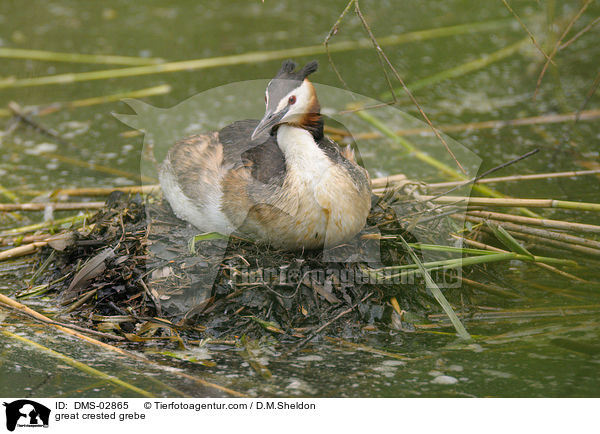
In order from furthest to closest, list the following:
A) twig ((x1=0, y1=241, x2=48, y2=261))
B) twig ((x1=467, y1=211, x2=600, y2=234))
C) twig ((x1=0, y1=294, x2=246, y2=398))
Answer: twig ((x1=0, y1=241, x2=48, y2=261)), twig ((x1=467, y1=211, x2=600, y2=234)), twig ((x1=0, y1=294, x2=246, y2=398))

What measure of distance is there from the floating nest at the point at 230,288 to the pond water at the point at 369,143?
0.58 feet

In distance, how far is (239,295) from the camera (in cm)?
387

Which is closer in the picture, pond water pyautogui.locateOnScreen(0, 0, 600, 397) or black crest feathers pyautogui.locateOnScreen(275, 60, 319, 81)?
pond water pyautogui.locateOnScreen(0, 0, 600, 397)

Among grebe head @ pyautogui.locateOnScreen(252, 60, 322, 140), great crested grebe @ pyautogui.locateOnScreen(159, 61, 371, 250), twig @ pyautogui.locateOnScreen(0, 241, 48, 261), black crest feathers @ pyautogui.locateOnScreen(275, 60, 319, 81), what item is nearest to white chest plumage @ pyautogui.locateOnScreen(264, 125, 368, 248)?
great crested grebe @ pyautogui.locateOnScreen(159, 61, 371, 250)

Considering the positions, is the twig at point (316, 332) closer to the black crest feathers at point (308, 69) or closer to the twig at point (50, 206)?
the black crest feathers at point (308, 69)

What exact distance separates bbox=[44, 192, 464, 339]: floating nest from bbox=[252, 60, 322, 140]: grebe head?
70cm

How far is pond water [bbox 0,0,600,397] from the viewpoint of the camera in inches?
130

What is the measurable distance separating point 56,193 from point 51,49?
A: 3.07m
